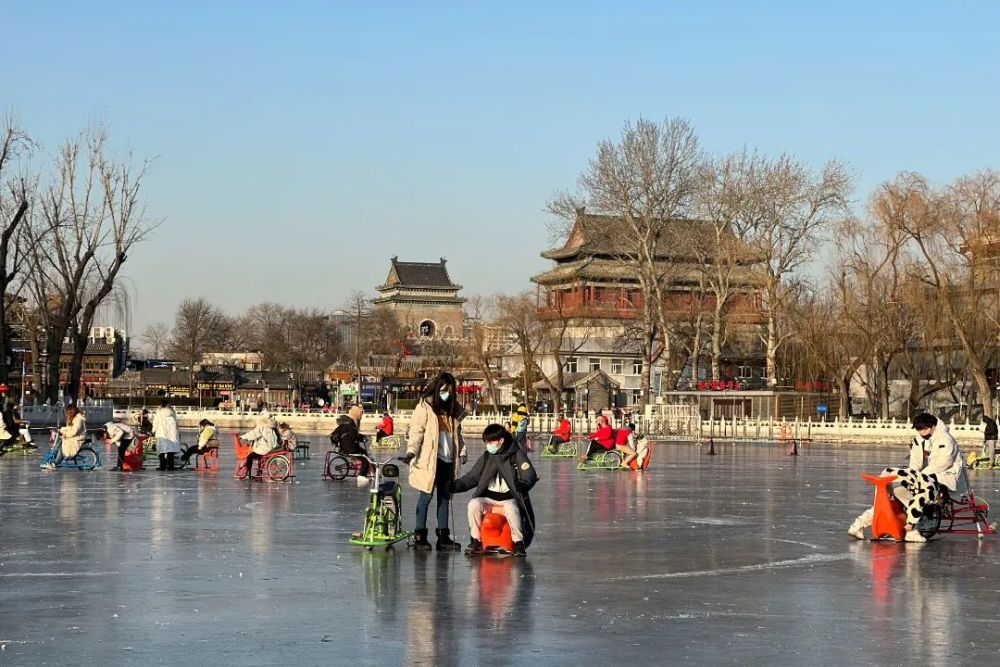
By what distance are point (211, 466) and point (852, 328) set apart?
3791 centimetres

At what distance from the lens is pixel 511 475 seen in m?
13.3

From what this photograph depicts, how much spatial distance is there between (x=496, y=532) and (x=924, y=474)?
4.92m

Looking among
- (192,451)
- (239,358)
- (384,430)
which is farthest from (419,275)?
(192,451)

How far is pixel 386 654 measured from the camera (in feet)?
27.5

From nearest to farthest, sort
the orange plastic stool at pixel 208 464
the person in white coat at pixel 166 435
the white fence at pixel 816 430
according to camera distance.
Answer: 1. the person in white coat at pixel 166 435
2. the orange plastic stool at pixel 208 464
3. the white fence at pixel 816 430

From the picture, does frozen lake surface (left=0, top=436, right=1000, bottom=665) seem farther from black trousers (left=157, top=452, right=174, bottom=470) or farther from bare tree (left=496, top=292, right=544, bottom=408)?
bare tree (left=496, top=292, right=544, bottom=408)

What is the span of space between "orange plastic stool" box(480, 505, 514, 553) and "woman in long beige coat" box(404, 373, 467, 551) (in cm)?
41

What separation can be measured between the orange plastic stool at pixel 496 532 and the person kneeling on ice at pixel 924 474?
427cm

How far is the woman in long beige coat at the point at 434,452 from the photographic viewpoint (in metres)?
13.8

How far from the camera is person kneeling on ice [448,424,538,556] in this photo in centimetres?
1334

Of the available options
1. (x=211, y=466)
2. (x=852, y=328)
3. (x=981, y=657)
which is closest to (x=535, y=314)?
(x=852, y=328)

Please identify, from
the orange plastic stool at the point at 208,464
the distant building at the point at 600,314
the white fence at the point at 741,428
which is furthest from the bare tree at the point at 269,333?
the orange plastic stool at the point at 208,464

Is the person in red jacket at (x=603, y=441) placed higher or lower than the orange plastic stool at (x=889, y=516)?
higher

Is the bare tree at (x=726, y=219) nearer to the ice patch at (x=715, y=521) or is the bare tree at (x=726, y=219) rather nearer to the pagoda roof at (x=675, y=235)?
the pagoda roof at (x=675, y=235)
